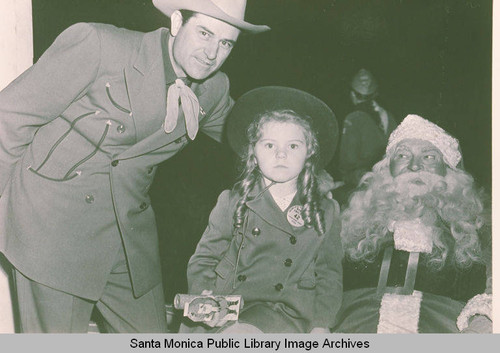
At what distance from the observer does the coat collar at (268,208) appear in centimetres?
303

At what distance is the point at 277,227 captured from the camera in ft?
9.94

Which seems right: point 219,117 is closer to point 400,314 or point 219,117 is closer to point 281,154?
point 281,154

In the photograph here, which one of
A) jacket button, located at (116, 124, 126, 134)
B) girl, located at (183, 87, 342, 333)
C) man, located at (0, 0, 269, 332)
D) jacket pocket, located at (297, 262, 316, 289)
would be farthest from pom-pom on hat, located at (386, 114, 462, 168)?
jacket button, located at (116, 124, 126, 134)

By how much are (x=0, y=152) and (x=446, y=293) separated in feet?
6.99

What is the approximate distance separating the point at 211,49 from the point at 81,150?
2.40ft

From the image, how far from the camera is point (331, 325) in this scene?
10.0 feet

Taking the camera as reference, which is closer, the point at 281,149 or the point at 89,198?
the point at 89,198

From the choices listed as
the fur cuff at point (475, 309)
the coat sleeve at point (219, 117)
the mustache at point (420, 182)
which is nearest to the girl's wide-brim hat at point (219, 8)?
the coat sleeve at point (219, 117)

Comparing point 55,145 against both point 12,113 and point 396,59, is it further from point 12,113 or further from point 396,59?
point 396,59

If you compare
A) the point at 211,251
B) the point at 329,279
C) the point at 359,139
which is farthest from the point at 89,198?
the point at 359,139

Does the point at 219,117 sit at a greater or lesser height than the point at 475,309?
greater

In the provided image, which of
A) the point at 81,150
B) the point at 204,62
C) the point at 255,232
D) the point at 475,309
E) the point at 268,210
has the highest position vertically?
the point at 204,62

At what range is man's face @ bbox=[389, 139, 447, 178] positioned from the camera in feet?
10.1
